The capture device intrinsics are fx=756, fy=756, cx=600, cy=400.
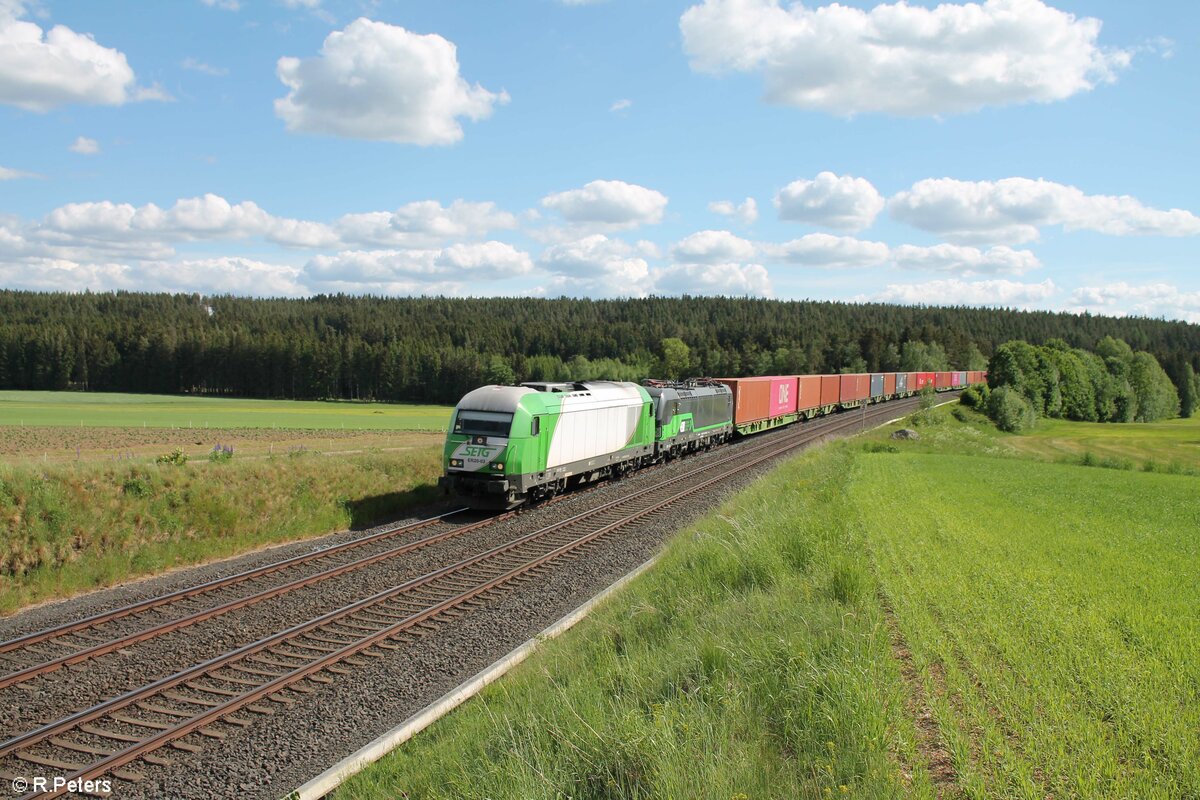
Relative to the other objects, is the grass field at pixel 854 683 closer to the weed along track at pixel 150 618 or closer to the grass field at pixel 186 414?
the weed along track at pixel 150 618

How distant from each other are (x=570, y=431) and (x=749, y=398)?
67.3 ft

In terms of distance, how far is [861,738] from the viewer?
17.8 ft

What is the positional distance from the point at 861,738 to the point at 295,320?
165 metres

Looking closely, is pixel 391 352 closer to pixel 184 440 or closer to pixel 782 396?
pixel 184 440

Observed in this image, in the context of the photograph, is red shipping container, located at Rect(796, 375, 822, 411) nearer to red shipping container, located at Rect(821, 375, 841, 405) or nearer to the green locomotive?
red shipping container, located at Rect(821, 375, 841, 405)

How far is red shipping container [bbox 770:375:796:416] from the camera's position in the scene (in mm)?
45781

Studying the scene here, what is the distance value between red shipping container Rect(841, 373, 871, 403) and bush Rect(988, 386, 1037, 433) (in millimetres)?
9869

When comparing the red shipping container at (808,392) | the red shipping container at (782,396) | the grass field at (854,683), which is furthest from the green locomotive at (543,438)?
the red shipping container at (808,392)

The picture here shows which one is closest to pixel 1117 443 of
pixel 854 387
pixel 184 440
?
pixel 854 387

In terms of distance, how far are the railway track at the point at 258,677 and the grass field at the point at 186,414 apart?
45846mm

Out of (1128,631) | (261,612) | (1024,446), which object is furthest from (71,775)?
(1024,446)

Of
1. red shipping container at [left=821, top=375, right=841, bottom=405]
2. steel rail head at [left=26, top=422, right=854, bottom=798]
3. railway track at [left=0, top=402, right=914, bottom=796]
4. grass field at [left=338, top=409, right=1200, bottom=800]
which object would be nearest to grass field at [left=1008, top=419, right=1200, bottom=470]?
red shipping container at [left=821, top=375, right=841, bottom=405]

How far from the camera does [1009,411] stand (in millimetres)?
60094

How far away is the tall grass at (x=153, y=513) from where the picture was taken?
45.0 feet
